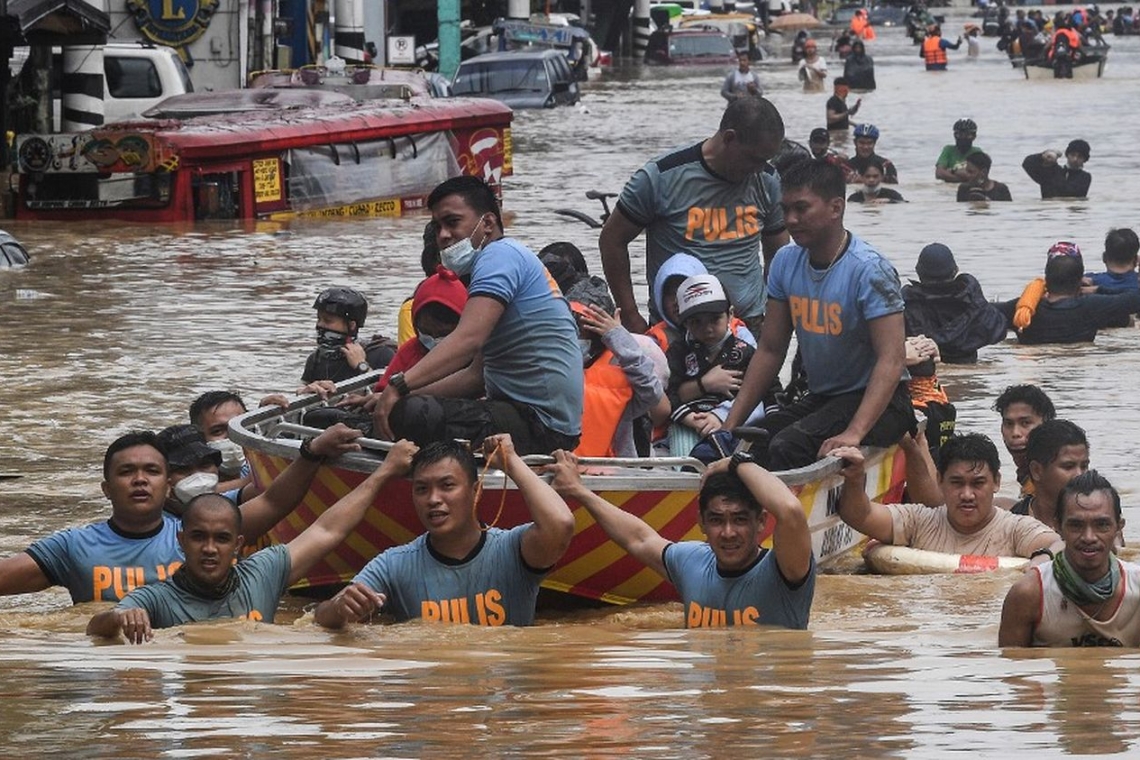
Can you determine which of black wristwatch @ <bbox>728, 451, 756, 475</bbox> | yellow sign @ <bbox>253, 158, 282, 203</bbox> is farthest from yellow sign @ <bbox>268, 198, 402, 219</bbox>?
black wristwatch @ <bbox>728, 451, 756, 475</bbox>

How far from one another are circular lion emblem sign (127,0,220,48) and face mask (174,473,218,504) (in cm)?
2774

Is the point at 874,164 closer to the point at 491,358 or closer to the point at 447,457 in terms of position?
the point at 491,358

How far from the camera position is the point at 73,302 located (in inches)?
746

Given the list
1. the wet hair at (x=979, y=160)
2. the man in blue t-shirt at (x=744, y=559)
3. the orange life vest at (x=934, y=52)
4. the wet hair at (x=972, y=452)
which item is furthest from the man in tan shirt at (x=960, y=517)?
the orange life vest at (x=934, y=52)

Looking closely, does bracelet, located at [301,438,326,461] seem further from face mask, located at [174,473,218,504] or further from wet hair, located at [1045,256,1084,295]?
wet hair, located at [1045,256,1084,295]

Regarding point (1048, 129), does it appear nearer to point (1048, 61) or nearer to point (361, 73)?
point (361, 73)

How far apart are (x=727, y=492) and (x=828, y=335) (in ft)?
5.72

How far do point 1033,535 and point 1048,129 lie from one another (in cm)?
3178

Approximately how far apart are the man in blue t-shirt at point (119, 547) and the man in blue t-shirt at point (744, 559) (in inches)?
68.4

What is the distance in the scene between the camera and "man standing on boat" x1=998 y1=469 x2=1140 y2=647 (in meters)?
6.81

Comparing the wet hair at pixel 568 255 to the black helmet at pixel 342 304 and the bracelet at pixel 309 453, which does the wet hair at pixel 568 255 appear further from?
the bracelet at pixel 309 453

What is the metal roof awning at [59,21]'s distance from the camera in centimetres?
2530

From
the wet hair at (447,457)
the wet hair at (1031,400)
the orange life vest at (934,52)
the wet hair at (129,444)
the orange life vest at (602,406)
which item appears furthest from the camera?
the orange life vest at (934,52)

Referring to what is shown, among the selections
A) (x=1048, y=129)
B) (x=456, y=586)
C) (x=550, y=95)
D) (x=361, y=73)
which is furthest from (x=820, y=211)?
(x=550, y=95)
